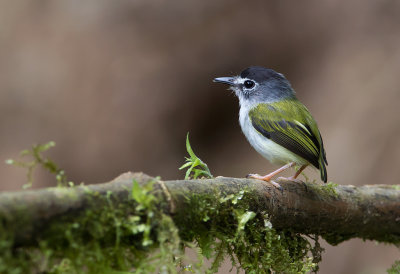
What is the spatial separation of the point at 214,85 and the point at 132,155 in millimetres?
1750

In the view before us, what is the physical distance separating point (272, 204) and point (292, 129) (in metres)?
1.38

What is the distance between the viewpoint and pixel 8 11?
8.02m

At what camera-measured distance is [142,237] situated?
2.03 m

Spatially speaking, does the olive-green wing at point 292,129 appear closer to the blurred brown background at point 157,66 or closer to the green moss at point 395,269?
the green moss at point 395,269

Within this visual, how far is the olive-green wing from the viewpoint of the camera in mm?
4000

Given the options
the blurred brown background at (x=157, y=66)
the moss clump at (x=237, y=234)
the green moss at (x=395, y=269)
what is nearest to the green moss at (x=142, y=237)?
the moss clump at (x=237, y=234)

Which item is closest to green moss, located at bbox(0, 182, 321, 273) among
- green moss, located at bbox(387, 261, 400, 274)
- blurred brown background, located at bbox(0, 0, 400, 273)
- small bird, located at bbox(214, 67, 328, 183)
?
small bird, located at bbox(214, 67, 328, 183)

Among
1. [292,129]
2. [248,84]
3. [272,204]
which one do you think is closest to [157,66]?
[248,84]

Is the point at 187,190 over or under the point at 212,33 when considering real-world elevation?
under

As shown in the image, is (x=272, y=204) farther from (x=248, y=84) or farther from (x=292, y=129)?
(x=248, y=84)

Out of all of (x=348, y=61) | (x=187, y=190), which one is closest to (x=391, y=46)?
(x=348, y=61)

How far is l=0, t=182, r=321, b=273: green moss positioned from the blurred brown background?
207 inches

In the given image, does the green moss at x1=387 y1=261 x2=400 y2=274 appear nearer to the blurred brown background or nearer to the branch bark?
the branch bark

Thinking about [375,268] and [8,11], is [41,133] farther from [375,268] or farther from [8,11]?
[375,268]
